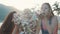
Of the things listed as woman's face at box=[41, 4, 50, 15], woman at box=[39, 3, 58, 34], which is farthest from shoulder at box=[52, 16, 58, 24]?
woman's face at box=[41, 4, 50, 15]

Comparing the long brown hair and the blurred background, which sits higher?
the blurred background

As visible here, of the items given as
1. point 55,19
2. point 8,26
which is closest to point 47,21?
point 55,19

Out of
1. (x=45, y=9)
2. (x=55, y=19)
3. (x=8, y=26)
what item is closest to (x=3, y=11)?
(x=8, y=26)

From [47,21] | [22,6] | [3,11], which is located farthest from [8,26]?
[47,21]

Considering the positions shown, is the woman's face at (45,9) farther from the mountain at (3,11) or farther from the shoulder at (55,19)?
the mountain at (3,11)

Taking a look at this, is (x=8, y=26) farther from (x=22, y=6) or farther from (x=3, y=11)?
(x=22, y=6)

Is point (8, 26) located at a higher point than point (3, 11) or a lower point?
lower

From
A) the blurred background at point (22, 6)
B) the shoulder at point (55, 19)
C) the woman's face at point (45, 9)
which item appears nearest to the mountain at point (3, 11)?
the blurred background at point (22, 6)

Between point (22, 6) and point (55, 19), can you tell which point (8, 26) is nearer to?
point (22, 6)

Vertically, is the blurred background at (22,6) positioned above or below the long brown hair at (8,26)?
above

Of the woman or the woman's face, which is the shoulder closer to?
the woman

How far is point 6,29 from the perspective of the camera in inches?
126

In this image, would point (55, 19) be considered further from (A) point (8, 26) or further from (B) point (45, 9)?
(A) point (8, 26)

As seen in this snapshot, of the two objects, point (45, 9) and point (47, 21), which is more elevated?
point (45, 9)
